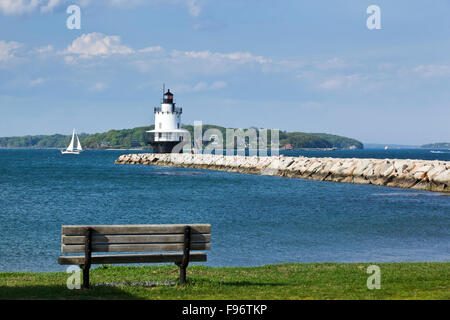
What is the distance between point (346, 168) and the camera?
54594 millimetres

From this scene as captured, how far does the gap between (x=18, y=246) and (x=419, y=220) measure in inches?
658

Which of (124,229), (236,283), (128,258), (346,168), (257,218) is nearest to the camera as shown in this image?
(124,229)

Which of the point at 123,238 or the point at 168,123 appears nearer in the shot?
the point at 123,238

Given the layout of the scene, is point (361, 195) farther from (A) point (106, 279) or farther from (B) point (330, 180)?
(A) point (106, 279)

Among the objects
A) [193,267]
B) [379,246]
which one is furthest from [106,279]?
[379,246]

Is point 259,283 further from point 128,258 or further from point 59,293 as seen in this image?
point 59,293

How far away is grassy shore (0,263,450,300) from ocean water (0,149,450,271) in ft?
10.8

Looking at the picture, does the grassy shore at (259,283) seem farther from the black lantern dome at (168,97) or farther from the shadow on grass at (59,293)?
the black lantern dome at (168,97)

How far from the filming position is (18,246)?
19125 millimetres

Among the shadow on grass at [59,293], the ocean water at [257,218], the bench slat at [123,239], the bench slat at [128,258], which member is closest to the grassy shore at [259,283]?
the shadow on grass at [59,293]

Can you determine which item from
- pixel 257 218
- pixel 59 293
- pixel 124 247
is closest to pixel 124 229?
pixel 124 247

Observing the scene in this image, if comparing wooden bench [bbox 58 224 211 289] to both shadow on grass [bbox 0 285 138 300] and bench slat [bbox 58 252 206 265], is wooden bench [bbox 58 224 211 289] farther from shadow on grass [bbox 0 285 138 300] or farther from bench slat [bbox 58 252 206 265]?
shadow on grass [bbox 0 285 138 300]

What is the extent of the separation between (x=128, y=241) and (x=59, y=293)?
1.29 metres

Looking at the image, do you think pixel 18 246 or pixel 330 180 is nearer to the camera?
pixel 18 246
